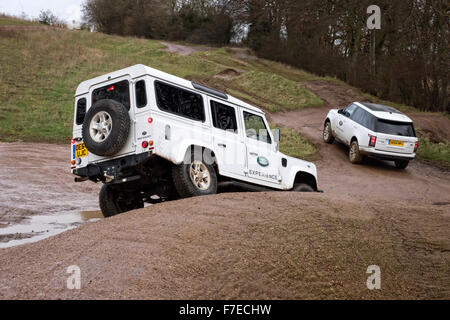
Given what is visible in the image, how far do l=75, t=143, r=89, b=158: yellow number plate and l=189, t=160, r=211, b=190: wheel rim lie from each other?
73.0 inches

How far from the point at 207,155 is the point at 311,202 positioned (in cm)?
193

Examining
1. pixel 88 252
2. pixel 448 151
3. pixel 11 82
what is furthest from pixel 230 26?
pixel 88 252

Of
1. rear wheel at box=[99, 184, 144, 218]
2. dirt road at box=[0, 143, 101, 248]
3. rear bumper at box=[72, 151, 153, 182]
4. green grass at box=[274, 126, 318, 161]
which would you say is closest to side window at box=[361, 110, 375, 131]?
green grass at box=[274, 126, 318, 161]

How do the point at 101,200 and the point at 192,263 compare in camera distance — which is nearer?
the point at 192,263

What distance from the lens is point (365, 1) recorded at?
35844mm


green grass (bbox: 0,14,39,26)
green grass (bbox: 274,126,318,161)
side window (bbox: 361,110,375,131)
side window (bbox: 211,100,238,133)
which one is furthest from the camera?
green grass (bbox: 0,14,39,26)

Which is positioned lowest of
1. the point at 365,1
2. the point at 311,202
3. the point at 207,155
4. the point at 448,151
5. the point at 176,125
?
the point at 448,151

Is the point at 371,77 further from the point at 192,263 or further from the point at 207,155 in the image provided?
the point at 192,263

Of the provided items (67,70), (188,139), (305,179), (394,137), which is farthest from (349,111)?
(67,70)

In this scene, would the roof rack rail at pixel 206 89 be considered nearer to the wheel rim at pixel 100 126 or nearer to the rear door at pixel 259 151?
the rear door at pixel 259 151

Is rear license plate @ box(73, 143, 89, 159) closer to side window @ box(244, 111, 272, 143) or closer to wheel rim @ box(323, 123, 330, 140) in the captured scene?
side window @ box(244, 111, 272, 143)

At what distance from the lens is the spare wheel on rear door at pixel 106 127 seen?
8.00 metres

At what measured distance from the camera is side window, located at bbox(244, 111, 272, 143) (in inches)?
397
